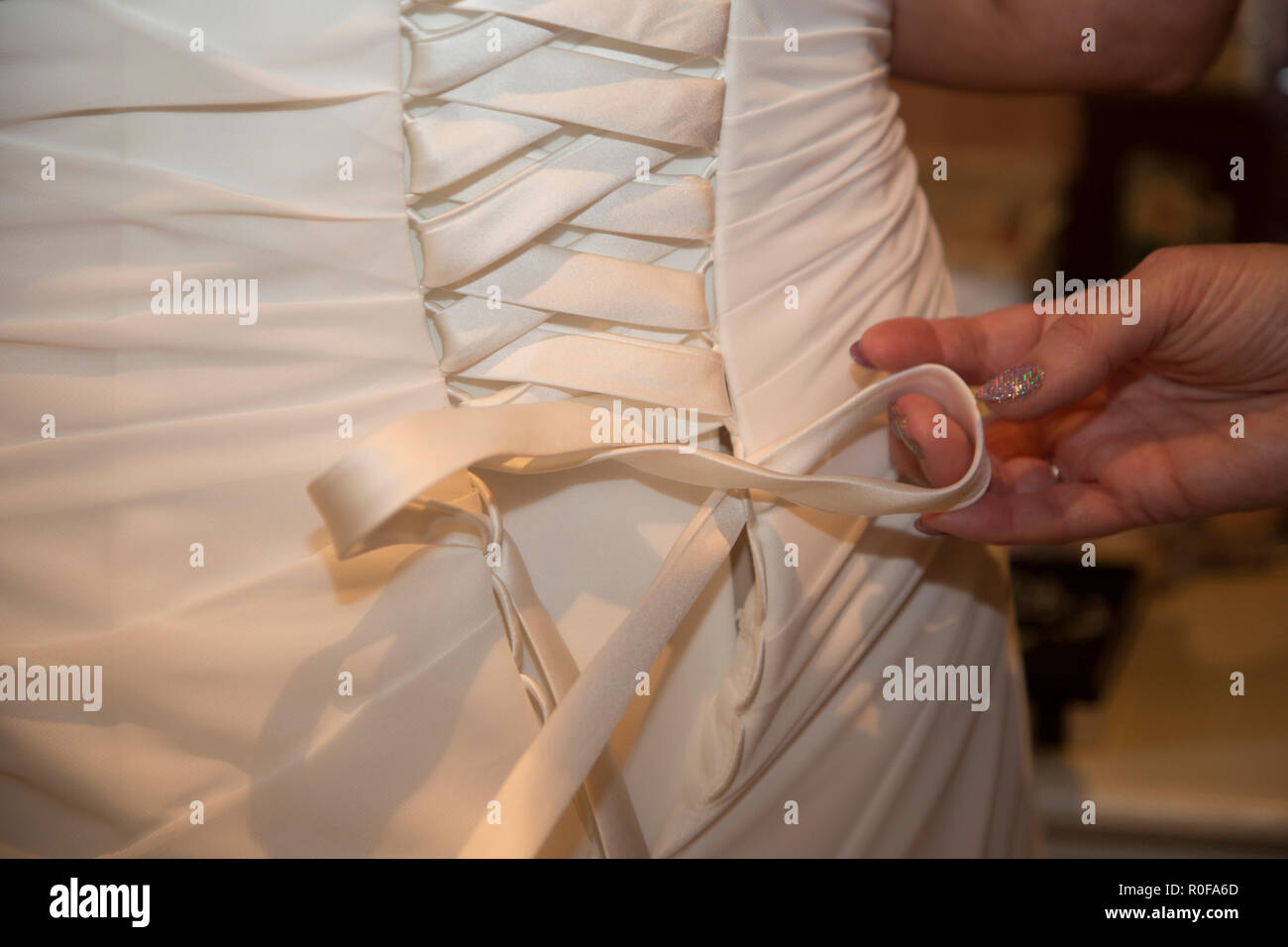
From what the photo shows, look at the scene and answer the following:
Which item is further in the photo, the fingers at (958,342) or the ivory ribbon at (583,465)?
the fingers at (958,342)

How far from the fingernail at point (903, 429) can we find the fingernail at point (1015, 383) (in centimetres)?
8

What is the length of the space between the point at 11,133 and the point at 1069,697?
127 centimetres

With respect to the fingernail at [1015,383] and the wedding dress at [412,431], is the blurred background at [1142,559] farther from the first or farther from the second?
the wedding dress at [412,431]

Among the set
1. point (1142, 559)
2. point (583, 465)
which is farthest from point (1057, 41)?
point (1142, 559)

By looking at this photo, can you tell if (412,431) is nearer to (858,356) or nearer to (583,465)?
(583,465)

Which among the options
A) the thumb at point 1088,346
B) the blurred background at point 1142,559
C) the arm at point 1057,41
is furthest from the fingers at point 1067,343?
the blurred background at point 1142,559

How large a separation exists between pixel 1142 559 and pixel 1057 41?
1.10 metres

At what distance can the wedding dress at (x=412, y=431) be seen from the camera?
1.45 feet

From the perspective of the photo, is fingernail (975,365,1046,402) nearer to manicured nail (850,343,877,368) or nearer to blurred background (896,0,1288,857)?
manicured nail (850,343,877,368)

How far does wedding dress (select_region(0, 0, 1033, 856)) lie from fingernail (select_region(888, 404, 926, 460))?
0.15 ft

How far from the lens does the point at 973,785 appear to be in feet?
1.95

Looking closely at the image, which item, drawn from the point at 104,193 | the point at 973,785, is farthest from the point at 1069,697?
the point at 104,193

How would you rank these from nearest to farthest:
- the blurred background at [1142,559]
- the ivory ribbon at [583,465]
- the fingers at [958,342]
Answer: the ivory ribbon at [583,465]
the fingers at [958,342]
the blurred background at [1142,559]
